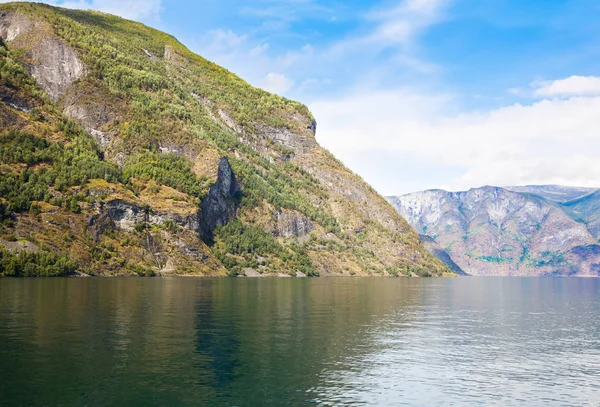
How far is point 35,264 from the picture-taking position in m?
180

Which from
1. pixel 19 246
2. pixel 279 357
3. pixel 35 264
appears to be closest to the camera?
pixel 279 357

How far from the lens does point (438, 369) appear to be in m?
57.2

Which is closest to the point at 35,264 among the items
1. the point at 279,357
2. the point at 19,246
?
the point at 19,246

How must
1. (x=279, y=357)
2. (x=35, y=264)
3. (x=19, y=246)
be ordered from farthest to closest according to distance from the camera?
(x=19, y=246) < (x=35, y=264) < (x=279, y=357)

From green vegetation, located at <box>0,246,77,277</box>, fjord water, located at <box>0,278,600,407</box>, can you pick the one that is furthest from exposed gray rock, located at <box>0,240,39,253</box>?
fjord water, located at <box>0,278,600,407</box>

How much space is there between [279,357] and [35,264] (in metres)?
148

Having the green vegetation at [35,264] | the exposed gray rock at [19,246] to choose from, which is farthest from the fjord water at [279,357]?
the exposed gray rock at [19,246]

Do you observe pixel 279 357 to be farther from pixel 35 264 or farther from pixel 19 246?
pixel 19 246

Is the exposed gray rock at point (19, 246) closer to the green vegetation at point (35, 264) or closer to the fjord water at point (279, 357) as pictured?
the green vegetation at point (35, 264)

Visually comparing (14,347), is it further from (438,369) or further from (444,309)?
(444,309)

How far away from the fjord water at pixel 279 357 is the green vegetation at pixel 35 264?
253 ft

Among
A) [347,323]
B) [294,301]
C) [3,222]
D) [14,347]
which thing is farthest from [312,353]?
[3,222]

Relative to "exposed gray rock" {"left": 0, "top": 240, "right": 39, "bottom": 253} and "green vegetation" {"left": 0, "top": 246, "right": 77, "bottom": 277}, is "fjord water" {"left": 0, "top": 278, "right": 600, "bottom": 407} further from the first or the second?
"exposed gray rock" {"left": 0, "top": 240, "right": 39, "bottom": 253}

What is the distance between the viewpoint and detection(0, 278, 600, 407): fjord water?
4547 cm
